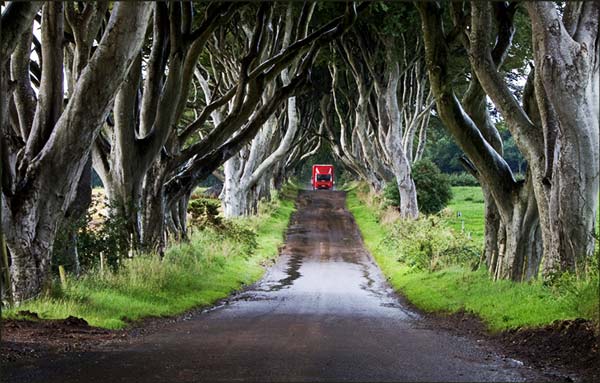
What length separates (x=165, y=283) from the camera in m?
16.4

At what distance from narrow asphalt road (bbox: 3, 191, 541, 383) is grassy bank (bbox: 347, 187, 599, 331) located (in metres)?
0.85

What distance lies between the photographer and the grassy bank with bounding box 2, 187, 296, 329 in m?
12.1

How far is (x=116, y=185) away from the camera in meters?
17.0

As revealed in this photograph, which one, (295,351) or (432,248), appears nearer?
(295,351)

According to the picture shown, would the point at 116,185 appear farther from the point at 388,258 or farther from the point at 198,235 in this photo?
the point at 388,258

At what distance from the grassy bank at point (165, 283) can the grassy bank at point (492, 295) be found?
4659 mm

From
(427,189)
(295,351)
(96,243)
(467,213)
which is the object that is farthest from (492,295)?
(467,213)

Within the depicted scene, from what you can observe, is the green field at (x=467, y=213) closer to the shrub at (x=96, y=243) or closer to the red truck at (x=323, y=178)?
the shrub at (x=96, y=243)

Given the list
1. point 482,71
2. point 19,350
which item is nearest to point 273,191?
point 482,71

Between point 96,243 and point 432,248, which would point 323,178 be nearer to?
point 432,248

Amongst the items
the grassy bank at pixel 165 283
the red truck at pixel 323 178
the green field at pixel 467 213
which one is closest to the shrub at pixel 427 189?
the green field at pixel 467 213

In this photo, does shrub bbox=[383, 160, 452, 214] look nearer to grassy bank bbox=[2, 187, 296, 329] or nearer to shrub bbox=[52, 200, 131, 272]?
grassy bank bbox=[2, 187, 296, 329]

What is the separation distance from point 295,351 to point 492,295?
582 cm

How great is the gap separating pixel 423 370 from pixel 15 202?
708cm
